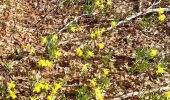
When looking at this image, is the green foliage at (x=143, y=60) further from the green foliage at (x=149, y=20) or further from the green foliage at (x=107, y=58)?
the green foliage at (x=149, y=20)

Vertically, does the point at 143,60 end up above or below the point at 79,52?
below

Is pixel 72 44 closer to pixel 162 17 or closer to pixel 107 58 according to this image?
pixel 107 58

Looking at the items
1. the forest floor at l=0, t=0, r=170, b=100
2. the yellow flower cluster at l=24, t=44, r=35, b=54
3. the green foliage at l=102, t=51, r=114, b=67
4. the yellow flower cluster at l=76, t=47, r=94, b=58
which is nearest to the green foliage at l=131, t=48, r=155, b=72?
the forest floor at l=0, t=0, r=170, b=100

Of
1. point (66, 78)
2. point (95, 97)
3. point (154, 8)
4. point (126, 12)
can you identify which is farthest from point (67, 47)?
point (154, 8)

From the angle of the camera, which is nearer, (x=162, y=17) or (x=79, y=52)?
(x=79, y=52)

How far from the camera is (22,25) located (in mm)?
6648

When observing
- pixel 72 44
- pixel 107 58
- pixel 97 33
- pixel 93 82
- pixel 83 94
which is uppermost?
pixel 97 33

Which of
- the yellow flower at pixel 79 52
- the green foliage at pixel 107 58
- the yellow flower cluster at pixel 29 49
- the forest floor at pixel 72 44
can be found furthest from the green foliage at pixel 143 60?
the yellow flower cluster at pixel 29 49

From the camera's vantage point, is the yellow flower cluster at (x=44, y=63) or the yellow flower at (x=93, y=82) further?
the yellow flower cluster at (x=44, y=63)

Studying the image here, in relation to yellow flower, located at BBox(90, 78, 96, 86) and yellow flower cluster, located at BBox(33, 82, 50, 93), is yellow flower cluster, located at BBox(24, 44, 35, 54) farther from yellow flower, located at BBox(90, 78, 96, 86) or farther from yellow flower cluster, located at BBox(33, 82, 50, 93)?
yellow flower, located at BBox(90, 78, 96, 86)

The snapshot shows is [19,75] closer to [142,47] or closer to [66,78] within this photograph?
[66,78]

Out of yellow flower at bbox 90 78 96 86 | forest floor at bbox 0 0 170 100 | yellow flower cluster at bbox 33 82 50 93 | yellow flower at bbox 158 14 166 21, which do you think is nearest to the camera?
yellow flower cluster at bbox 33 82 50 93

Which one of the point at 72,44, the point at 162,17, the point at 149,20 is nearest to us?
the point at 72,44

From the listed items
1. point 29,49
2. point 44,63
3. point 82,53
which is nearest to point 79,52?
point 82,53
